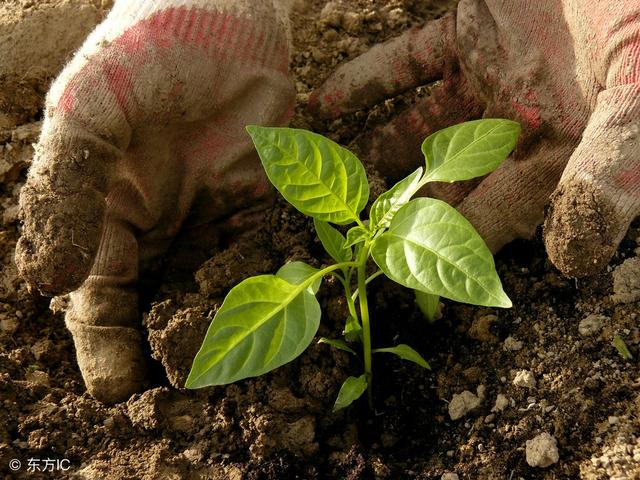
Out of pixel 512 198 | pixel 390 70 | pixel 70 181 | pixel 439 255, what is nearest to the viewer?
pixel 439 255

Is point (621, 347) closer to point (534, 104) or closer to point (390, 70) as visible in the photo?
point (534, 104)

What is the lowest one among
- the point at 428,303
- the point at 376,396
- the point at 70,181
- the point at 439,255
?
the point at 376,396

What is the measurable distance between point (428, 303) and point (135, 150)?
62 centimetres

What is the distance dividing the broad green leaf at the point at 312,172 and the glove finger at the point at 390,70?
47cm

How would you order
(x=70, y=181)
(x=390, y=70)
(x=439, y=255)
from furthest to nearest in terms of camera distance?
(x=390, y=70) → (x=70, y=181) → (x=439, y=255)

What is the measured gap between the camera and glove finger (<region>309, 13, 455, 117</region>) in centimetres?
135

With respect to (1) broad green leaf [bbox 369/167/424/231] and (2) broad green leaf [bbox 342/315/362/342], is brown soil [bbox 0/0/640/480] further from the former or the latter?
(1) broad green leaf [bbox 369/167/424/231]

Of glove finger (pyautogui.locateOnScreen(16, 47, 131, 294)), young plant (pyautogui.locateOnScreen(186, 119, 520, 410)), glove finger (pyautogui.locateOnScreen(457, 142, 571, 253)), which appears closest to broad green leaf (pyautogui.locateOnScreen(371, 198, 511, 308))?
young plant (pyautogui.locateOnScreen(186, 119, 520, 410))

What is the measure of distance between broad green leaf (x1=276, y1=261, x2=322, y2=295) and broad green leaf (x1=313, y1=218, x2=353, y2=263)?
8 cm

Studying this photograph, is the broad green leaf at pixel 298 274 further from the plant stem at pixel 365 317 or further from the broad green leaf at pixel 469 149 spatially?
the broad green leaf at pixel 469 149

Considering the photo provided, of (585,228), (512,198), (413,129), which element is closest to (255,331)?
(585,228)

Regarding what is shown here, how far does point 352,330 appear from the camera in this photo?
3.61 feet

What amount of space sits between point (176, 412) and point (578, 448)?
0.65m

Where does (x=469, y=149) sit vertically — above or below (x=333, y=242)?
above
